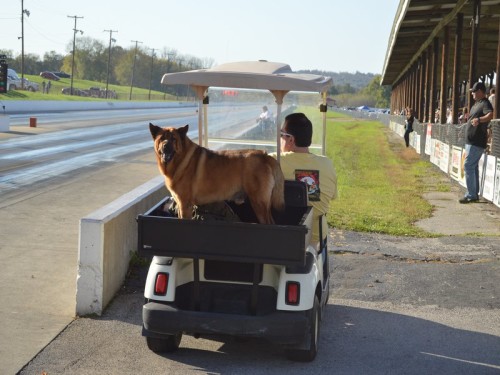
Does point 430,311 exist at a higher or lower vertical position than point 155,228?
lower

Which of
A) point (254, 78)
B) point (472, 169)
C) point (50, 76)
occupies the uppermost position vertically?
point (50, 76)

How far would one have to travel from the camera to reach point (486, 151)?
732 inches

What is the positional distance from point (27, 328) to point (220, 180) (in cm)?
227

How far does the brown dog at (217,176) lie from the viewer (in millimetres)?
6844

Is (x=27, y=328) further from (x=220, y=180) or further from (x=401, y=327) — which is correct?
(x=401, y=327)

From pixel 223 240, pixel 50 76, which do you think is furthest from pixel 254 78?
pixel 50 76

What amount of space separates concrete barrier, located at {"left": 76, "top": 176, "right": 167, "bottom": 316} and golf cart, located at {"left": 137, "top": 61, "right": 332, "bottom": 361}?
984mm

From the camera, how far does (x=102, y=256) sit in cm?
829

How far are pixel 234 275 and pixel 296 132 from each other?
166 centimetres

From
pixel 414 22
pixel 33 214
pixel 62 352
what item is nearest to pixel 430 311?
pixel 62 352

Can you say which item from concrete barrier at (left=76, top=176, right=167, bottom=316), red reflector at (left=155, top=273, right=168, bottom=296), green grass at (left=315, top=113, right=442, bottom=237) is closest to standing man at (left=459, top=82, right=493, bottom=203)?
green grass at (left=315, top=113, right=442, bottom=237)

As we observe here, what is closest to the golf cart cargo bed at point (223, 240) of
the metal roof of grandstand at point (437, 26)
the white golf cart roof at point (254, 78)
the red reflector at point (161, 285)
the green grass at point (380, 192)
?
the red reflector at point (161, 285)

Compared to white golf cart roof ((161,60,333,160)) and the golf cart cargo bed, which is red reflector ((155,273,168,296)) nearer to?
the golf cart cargo bed

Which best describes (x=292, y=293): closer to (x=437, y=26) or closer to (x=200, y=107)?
(x=200, y=107)
